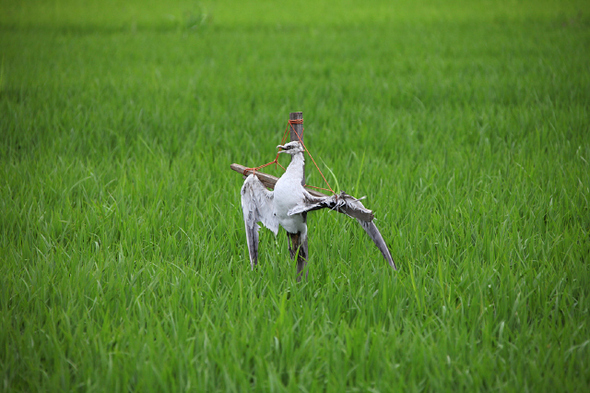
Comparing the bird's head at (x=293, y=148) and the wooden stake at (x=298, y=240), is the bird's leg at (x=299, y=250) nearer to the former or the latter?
the wooden stake at (x=298, y=240)

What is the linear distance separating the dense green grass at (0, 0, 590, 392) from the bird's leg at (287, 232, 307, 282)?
0.24 ft

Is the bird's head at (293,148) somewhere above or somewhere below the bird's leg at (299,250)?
above

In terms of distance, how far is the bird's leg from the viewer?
1.72m

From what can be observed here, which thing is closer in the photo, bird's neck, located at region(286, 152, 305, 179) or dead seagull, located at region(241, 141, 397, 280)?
dead seagull, located at region(241, 141, 397, 280)

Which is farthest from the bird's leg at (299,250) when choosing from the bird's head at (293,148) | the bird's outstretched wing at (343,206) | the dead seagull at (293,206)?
the bird's head at (293,148)

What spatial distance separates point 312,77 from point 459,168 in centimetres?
316

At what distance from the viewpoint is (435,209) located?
2.50 meters

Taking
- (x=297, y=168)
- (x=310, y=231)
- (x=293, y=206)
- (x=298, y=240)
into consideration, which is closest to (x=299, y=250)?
(x=298, y=240)

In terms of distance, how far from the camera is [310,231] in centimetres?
229

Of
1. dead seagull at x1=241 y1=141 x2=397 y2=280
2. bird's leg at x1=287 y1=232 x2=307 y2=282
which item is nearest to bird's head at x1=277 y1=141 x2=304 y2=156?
dead seagull at x1=241 y1=141 x2=397 y2=280

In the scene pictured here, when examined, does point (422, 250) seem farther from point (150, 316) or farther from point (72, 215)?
point (72, 215)

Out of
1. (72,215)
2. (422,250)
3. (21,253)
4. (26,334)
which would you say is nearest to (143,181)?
(72,215)

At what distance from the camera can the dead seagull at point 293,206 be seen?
149 cm

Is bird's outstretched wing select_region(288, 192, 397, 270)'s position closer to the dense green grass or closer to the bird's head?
the bird's head
